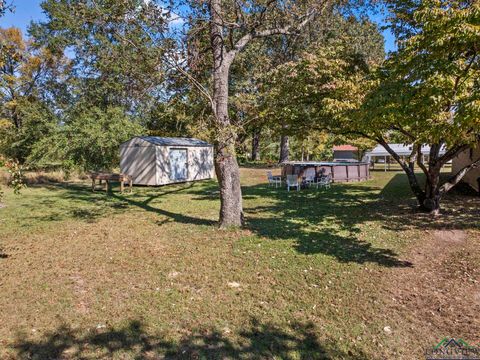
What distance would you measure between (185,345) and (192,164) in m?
15.9

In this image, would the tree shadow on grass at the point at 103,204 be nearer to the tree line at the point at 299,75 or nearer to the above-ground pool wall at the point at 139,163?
the above-ground pool wall at the point at 139,163

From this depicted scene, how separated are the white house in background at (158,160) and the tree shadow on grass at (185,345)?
519 inches

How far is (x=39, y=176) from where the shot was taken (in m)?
18.8

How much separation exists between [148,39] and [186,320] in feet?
21.0

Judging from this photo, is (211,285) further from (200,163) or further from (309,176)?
(200,163)

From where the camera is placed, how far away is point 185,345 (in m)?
3.15

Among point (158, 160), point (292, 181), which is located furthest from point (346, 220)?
point (158, 160)

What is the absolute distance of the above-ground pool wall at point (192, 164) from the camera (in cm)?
1627

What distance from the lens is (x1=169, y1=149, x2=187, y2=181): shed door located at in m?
17.1

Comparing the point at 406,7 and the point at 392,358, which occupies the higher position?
the point at 406,7

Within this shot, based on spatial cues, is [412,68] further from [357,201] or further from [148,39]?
[357,201]

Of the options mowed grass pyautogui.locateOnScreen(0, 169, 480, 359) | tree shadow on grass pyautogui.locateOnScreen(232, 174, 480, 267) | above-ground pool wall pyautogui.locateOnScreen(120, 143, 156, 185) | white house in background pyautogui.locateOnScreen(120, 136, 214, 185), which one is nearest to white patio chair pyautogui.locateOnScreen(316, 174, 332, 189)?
tree shadow on grass pyautogui.locateOnScreen(232, 174, 480, 267)

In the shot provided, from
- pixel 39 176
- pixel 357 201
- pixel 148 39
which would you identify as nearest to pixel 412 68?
pixel 148 39

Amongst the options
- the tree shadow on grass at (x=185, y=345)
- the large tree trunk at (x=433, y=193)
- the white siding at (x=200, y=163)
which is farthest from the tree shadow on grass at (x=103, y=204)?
the large tree trunk at (x=433, y=193)
